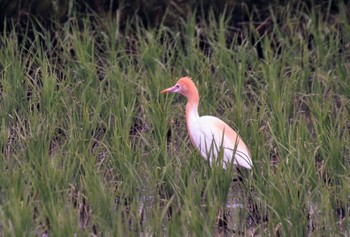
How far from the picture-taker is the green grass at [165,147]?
441 centimetres

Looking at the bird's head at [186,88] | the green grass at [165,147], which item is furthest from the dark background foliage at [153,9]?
the bird's head at [186,88]

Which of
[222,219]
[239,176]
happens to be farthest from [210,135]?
[222,219]

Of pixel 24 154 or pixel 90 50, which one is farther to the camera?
pixel 90 50

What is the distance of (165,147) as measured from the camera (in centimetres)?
511

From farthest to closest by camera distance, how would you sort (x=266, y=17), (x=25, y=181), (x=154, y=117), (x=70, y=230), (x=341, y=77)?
1. (x=266, y=17)
2. (x=341, y=77)
3. (x=154, y=117)
4. (x=25, y=181)
5. (x=70, y=230)

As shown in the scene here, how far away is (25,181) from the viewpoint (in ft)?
16.3

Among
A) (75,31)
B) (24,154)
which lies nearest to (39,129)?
(24,154)

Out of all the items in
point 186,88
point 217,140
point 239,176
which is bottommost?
point 239,176

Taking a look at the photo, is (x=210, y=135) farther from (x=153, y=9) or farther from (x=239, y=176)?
(x=153, y=9)

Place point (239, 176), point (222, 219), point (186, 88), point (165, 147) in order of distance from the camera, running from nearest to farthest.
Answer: point (222, 219), point (165, 147), point (239, 176), point (186, 88)

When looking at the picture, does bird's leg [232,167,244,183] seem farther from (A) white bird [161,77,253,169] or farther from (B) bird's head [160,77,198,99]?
(B) bird's head [160,77,198,99]

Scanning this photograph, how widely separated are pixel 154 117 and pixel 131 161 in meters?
0.66

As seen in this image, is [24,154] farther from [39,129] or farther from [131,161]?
[131,161]

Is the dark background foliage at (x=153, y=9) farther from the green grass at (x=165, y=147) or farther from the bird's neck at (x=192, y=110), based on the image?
the bird's neck at (x=192, y=110)
